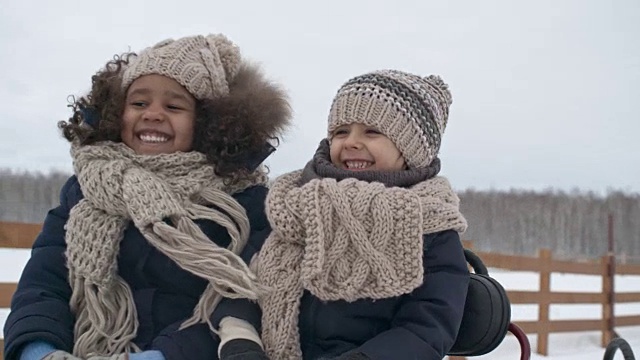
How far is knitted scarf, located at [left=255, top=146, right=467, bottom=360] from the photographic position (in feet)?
5.22

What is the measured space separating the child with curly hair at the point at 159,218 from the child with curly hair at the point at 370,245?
118 mm

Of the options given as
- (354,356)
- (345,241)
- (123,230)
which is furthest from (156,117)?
(354,356)

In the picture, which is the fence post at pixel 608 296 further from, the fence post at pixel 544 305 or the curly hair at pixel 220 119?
the curly hair at pixel 220 119

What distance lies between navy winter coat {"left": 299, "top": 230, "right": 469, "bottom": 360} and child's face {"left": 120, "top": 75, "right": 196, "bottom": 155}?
63cm

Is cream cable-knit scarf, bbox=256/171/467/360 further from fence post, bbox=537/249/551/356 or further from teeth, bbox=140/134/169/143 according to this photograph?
fence post, bbox=537/249/551/356

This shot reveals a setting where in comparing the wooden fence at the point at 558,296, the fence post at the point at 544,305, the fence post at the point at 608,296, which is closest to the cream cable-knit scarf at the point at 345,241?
the wooden fence at the point at 558,296

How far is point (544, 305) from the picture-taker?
6621 millimetres

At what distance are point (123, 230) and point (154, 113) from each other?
0.34 m

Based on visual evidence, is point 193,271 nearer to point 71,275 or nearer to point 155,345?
point 155,345

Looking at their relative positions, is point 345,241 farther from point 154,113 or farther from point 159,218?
point 154,113

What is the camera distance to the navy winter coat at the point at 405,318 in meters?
1.56

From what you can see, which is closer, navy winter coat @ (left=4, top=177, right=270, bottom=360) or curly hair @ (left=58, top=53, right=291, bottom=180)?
navy winter coat @ (left=4, top=177, right=270, bottom=360)

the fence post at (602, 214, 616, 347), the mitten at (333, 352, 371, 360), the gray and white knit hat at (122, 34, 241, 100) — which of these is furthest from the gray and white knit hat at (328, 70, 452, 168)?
the fence post at (602, 214, 616, 347)

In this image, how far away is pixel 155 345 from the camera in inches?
69.7
